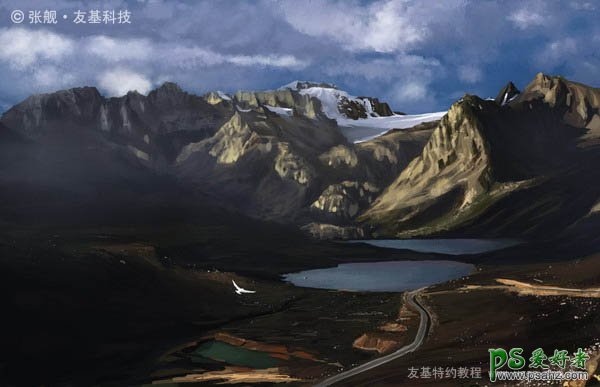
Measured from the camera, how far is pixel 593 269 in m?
198

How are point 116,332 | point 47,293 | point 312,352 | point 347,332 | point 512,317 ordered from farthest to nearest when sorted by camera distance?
point 47,293 < point 116,332 < point 347,332 < point 512,317 < point 312,352

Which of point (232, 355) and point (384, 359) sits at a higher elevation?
point (384, 359)

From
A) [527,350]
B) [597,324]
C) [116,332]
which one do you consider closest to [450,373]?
[527,350]

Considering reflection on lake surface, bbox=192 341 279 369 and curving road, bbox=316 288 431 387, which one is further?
reflection on lake surface, bbox=192 341 279 369

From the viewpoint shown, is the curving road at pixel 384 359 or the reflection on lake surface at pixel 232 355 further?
the reflection on lake surface at pixel 232 355

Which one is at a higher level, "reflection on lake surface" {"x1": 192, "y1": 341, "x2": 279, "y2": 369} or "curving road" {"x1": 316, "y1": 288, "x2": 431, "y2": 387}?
"curving road" {"x1": 316, "y1": 288, "x2": 431, "y2": 387}

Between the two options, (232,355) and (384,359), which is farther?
(232,355)

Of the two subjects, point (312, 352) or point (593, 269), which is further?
point (593, 269)

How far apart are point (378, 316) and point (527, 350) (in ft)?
247

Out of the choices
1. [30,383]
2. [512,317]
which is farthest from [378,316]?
[30,383]

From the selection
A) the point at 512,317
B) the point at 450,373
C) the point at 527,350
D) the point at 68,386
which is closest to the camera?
the point at 450,373

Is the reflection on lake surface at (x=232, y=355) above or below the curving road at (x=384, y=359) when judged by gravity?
below

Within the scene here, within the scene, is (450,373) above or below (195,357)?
above

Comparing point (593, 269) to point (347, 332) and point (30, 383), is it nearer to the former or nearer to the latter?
point (347, 332)
